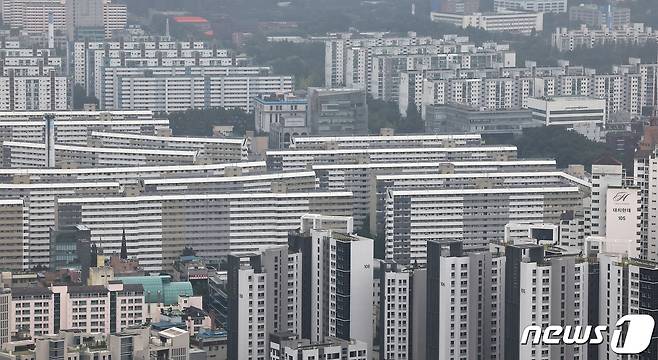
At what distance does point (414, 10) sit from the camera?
64.1 metres

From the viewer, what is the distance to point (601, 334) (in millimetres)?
24141

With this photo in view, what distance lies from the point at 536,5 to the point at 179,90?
17.0 meters

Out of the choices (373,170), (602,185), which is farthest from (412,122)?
(602,185)

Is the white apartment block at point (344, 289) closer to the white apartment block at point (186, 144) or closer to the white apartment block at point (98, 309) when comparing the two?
the white apartment block at point (98, 309)

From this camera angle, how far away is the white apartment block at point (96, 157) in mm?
37500

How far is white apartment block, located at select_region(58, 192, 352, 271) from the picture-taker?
105 feet

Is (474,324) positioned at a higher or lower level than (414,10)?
lower

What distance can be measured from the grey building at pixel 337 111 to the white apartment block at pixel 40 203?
934cm

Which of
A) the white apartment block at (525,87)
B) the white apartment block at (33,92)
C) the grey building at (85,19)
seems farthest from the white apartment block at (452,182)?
the grey building at (85,19)

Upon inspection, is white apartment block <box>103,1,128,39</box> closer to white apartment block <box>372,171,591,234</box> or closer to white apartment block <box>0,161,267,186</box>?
white apartment block <box>0,161,267,186</box>

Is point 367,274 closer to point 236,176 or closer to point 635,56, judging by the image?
point 236,176

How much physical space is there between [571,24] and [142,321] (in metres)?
34.7

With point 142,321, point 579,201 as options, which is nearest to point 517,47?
point 579,201

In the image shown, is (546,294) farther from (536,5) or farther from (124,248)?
(536,5)
